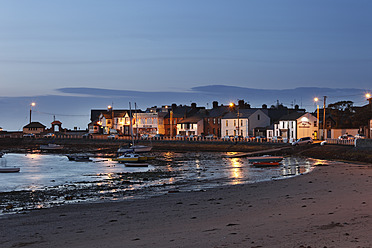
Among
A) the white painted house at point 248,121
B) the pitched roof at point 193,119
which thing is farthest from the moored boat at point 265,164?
the pitched roof at point 193,119

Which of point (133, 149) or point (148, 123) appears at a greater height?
point (148, 123)

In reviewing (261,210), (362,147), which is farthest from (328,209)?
(362,147)

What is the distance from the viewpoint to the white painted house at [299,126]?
322ft

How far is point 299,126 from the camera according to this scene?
9800 centimetres

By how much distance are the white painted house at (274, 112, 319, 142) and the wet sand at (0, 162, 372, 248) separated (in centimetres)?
7197

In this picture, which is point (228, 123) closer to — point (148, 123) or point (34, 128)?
point (148, 123)

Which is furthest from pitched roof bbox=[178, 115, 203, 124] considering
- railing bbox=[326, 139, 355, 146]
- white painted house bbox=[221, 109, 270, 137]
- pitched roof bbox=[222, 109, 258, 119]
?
railing bbox=[326, 139, 355, 146]

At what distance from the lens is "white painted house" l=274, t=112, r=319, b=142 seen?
98000mm

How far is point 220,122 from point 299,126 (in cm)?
3128

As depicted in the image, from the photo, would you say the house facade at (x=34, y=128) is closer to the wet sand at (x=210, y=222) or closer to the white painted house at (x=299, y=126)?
the white painted house at (x=299, y=126)

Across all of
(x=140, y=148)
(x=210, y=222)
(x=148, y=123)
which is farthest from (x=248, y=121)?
(x=210, y=222)

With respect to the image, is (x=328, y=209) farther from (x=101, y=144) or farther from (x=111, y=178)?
(x=101, y=144)

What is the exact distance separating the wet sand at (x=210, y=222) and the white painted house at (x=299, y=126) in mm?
71967

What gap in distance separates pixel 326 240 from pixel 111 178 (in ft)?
93.5
